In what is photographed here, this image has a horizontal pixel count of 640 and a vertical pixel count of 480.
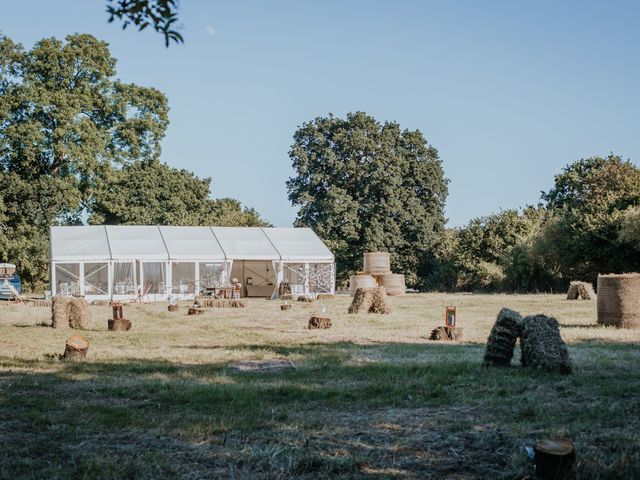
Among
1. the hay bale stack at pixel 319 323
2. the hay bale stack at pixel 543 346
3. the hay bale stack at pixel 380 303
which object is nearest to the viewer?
the hay bale stack at pixel 543 346

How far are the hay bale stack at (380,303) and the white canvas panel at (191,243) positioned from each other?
1528 centimetres

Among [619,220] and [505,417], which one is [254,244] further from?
[505,417]

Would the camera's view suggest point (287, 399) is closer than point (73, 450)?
No

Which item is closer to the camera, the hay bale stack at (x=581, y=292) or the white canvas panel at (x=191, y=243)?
the hay bale stack at (x=581, y=292)

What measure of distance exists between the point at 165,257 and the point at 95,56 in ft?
52.0

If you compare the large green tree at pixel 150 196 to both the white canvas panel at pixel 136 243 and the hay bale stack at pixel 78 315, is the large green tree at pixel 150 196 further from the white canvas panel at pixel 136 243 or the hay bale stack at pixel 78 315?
the hay bale stack at pixel 78 315

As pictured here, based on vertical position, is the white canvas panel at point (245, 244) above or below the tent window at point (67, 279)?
above

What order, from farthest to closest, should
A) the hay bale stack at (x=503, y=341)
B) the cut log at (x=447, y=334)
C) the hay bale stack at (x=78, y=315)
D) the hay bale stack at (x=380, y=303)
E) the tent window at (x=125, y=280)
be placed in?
the tent window at (x=125, y=280) → the hay bale stack at (x=380, y=303) → the hay bale stack at (x=78, y=315) → the cut log at (x=447, y=334) → the hay bale stack at (x=503, y=341)

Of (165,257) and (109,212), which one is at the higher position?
(109,212)

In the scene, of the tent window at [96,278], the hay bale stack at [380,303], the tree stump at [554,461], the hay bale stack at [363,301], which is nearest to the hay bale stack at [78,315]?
the hay bale stack at [363,301]

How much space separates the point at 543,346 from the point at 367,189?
3541cm

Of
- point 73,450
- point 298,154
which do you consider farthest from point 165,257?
point 73,450

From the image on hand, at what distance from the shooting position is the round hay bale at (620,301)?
15.4 meters

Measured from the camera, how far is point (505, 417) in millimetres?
6637
